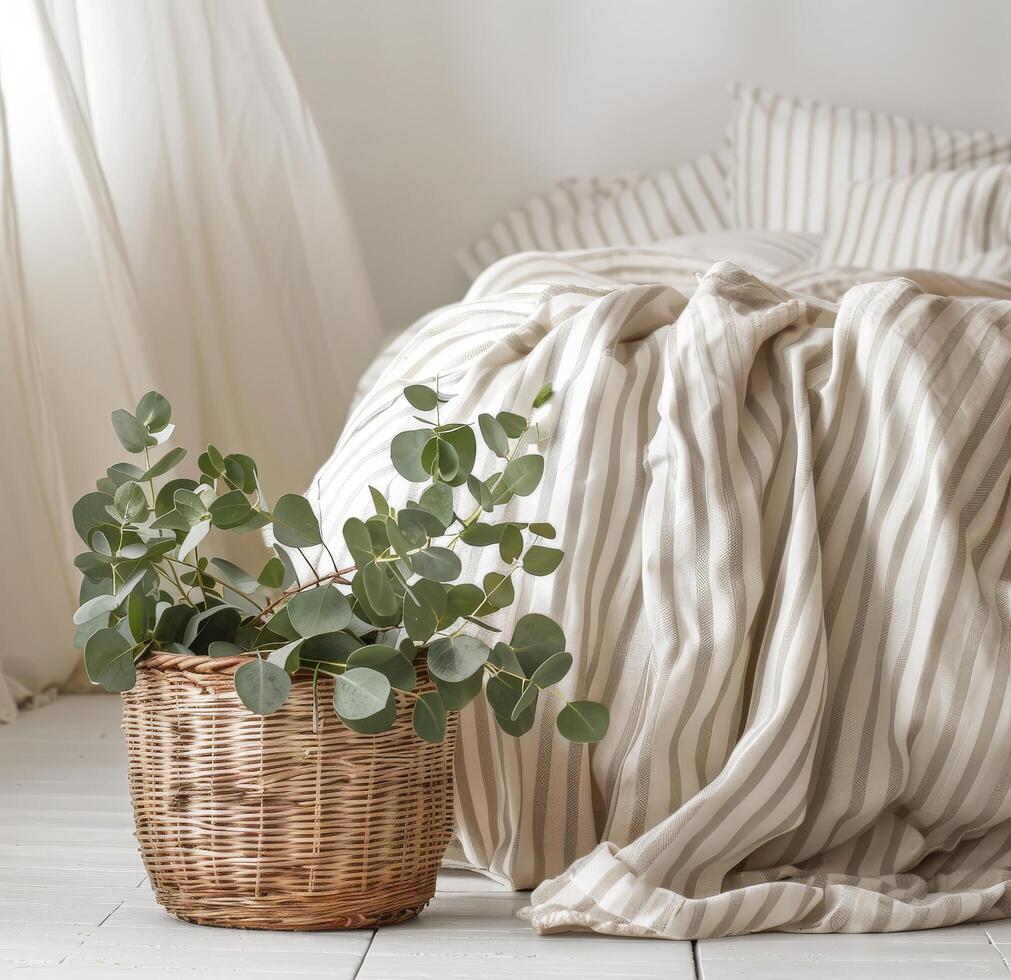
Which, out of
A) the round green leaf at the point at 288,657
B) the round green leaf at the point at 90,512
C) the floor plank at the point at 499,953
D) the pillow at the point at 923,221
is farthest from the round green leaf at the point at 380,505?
the pillow at the point at 923,221

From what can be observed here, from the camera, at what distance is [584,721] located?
0.92m

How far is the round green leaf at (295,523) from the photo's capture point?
917mm

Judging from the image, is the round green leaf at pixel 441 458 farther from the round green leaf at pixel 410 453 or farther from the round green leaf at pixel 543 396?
the round green leaf at pixel 543 396

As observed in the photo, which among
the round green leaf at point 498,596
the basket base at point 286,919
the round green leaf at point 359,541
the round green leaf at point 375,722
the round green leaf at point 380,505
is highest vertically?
the round green leaf at point 380,505

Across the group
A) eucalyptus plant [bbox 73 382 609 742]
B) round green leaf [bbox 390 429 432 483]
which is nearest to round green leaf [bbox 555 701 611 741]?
eucalyptus plant [bbox 73 382 609 742]

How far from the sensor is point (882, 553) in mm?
1035

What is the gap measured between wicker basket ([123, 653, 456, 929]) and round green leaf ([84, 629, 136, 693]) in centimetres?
2

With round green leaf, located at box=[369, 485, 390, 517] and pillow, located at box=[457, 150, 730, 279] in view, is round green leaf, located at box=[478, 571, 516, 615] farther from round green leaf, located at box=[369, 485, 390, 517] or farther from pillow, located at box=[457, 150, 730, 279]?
pillow, located at box=[457, 150, 730, 279]

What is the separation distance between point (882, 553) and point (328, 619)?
1.50ft

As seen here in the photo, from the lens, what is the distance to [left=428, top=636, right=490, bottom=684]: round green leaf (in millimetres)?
897

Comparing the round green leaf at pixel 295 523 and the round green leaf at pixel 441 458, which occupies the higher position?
the round green leaf at pixel 441 458

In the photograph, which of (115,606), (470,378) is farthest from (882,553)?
(115,606)

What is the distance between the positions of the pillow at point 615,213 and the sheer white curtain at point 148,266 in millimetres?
423

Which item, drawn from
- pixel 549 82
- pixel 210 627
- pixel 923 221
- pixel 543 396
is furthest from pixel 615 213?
pixel 210 627
